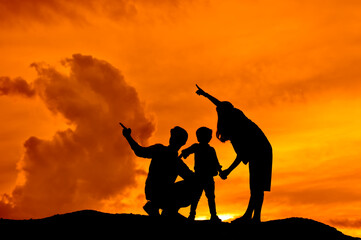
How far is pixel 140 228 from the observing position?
53.3 ft

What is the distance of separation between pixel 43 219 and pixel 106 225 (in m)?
1.79

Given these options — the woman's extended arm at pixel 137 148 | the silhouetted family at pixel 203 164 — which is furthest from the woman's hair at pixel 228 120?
the woman's extended arm at pixel 137 148

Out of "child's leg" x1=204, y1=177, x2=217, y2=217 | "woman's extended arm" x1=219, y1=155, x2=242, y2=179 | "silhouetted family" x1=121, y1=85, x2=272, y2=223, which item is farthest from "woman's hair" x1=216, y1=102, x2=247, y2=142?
"child's leg" x1=204, y1=177, x2=217, y2=217

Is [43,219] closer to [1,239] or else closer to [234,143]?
[1,239]

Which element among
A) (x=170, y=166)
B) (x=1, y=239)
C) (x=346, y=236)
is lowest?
(x=1, y=239)

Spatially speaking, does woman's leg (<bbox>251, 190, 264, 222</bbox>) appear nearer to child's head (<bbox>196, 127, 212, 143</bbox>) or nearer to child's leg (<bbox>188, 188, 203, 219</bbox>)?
child's leg (<bbox>188, 188, 203, 219</bbox>)

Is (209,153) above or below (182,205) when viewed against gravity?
above

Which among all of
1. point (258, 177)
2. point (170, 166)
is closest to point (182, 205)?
point (170, 166)

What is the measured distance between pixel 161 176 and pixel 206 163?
4.54 ft

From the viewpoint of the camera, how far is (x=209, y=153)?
17.9m

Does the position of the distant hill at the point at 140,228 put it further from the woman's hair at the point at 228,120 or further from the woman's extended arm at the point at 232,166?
the woman's hair at the point at 228,120

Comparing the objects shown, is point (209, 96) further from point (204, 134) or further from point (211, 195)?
point (211, 195)

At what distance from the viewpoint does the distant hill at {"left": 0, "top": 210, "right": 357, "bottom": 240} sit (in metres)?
16.0

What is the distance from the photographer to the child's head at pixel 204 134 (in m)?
17.9
